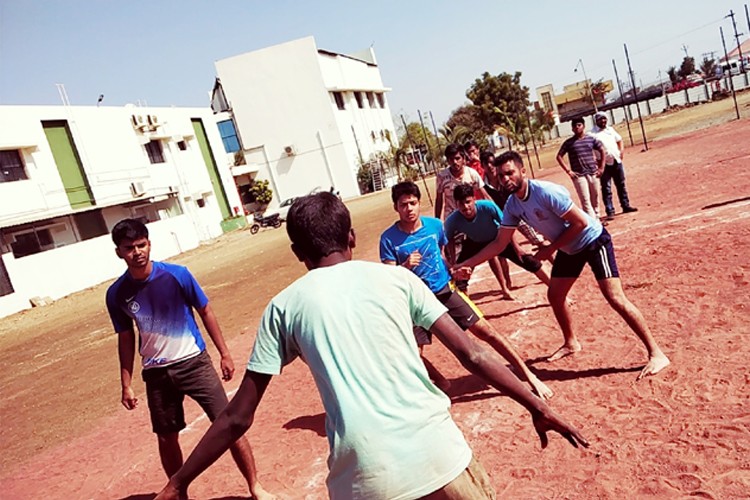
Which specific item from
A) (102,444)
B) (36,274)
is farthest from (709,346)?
(36,274)

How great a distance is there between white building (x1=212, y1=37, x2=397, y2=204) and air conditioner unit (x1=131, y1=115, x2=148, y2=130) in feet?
40.6

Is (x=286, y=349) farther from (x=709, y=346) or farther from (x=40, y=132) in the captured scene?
(x=40, y=132)

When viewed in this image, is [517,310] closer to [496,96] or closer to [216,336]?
[216,336]

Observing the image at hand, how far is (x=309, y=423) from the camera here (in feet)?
18.0

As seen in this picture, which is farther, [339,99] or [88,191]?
[339,99]

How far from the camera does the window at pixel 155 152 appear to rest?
34.0 meters

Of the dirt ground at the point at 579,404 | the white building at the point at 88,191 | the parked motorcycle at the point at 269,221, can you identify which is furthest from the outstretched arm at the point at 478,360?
the parked motorcycle at the point at 269,221

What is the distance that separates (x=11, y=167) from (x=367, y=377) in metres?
28.0

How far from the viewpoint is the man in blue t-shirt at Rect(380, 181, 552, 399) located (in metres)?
4.80

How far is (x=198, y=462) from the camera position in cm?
197

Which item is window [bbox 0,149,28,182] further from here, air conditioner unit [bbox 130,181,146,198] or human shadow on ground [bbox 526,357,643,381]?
human shadow on ground [bbox 526,357,643,381]

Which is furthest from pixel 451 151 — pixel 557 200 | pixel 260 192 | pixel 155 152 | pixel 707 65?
pixel 707 65

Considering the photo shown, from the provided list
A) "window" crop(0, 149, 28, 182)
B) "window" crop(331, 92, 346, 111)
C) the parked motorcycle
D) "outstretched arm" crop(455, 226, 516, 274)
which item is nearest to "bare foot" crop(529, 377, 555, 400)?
"outstretched arm" crop(455, 226, 516, 274)

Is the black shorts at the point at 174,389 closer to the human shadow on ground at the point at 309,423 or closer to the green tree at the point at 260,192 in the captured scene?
the human shadow on ground at the point at 309,423
